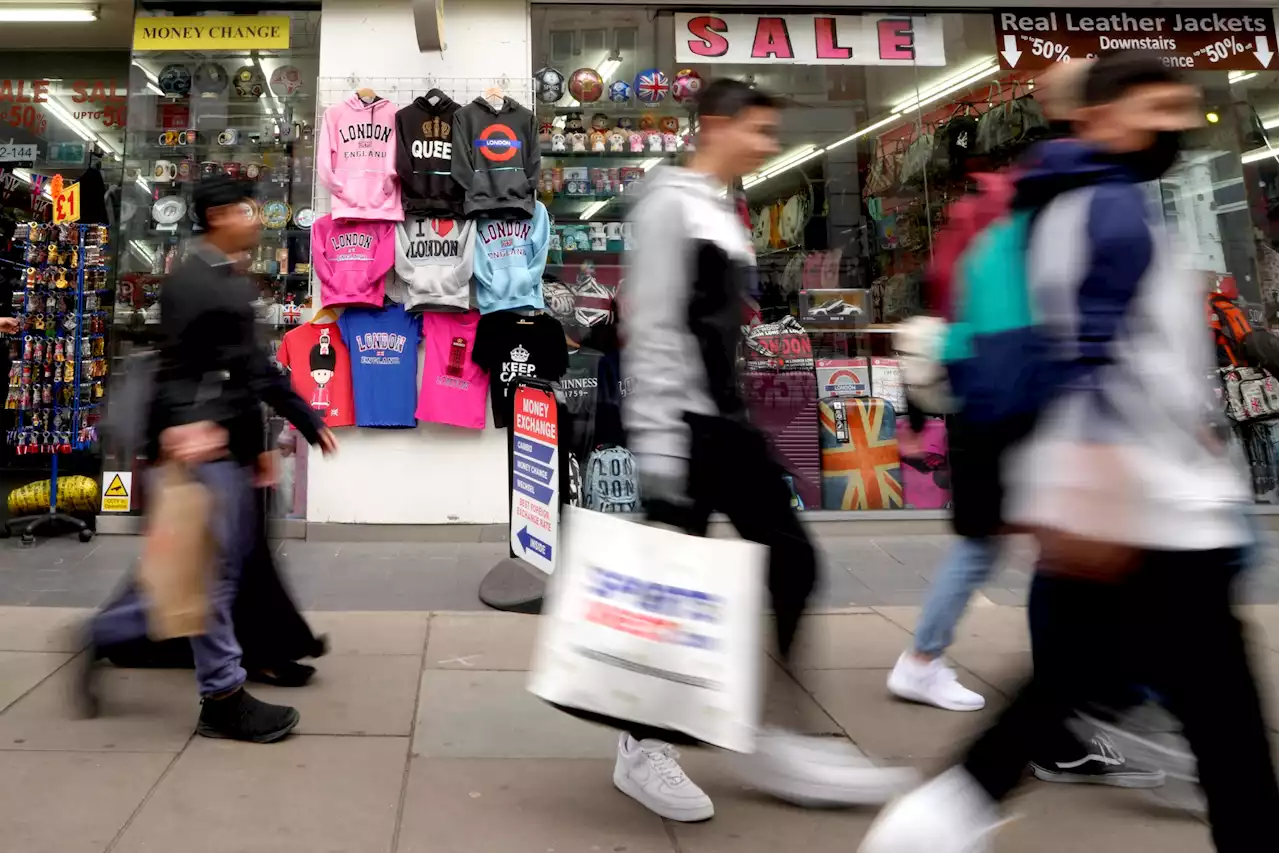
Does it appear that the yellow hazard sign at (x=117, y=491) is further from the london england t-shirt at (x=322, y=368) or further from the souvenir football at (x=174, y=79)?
the souvenir football at (x=174, y=79)

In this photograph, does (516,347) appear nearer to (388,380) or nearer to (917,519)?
(388,380)

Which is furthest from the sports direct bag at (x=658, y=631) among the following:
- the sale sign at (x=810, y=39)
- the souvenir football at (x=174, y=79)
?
the souvenir football at (x=174, y=79)

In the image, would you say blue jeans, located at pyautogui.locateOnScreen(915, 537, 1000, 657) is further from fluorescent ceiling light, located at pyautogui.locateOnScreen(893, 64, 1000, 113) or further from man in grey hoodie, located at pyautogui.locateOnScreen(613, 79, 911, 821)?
fluorescent ceiling light, located at pyautogui.locateOnScreen(893, 64, 1000, 113)

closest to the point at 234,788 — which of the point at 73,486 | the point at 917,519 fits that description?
the point at 73,486

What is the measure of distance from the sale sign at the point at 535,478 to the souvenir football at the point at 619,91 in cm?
341

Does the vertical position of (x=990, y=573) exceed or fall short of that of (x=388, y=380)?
it falls short

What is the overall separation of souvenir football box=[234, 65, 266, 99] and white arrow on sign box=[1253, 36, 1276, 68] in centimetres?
797

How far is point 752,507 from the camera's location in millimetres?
2596

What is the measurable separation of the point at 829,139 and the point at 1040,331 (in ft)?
20.2

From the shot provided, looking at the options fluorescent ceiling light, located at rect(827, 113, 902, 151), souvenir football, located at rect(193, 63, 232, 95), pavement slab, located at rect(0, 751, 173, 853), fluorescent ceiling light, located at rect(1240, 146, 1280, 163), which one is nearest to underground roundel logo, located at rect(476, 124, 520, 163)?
souvenir football, located at rect(193, 63, 232, 95)

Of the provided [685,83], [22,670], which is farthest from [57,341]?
[685,83]

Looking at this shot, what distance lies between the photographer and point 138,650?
387cm

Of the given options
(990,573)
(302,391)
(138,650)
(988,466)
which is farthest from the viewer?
(302,391)

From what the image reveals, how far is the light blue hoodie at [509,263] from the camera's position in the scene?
259 inches
